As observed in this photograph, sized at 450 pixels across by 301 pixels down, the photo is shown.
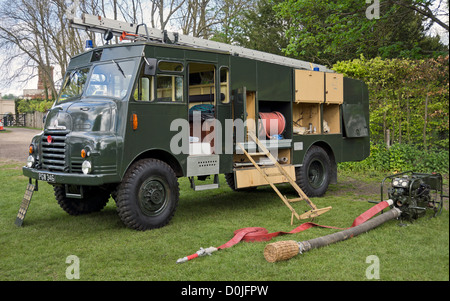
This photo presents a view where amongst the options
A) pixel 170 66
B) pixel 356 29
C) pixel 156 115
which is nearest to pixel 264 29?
pixel 356 29

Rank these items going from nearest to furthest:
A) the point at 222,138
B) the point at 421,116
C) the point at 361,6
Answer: the point at 222,138 < the point at 421,116 < the point at 361,6

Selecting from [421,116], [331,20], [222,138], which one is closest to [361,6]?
[331,20]

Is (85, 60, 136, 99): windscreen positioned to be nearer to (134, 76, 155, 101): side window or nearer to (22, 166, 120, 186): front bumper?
(134, 76, 155, 101): side window

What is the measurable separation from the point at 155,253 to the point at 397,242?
313cm

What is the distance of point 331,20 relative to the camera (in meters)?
15.8

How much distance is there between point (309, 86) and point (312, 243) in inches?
197

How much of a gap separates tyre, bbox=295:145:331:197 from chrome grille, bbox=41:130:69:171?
16.4ft

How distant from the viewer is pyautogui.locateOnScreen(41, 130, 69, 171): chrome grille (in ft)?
22.2

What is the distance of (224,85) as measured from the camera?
8.21 m

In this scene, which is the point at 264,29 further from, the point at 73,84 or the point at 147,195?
the point at 147,195

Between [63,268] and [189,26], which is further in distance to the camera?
[189,26]

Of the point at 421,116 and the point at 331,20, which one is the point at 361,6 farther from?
the point at 421,116

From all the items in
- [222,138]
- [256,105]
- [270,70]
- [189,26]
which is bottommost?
[222,138]

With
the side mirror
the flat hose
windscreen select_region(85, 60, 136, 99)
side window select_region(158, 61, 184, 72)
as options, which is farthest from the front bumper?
Result: the flat hose
